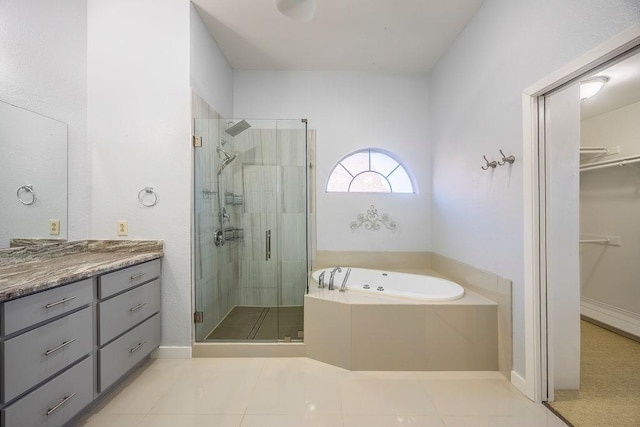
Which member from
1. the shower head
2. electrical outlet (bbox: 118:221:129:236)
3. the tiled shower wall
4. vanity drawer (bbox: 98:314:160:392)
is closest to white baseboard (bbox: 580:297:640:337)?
the tiled shower wall

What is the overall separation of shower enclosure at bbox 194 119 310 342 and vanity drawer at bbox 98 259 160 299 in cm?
37

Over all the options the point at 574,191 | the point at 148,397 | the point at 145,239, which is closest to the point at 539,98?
the point at 574,191

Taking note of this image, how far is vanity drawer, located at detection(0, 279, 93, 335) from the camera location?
1.00m

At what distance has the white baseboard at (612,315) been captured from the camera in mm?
2236

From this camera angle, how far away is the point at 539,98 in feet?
4.99

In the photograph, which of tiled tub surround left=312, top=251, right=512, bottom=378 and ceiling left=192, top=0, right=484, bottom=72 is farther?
ceiling left=192, top=0, right=484, bottom=72

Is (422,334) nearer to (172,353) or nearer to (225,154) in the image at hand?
(172,353)

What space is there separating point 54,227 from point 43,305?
37.3 inches

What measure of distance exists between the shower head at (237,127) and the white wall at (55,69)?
1086mm

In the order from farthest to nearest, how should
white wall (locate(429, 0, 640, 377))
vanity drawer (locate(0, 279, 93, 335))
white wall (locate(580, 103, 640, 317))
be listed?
white wall (locate(580, 103, 640, 317))
white wall (locate(429, 0, 640, 377))
vanity drawer (locate(0, 279, 93, 335))

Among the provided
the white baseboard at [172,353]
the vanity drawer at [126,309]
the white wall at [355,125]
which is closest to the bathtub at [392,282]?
the white wall at [355,125]

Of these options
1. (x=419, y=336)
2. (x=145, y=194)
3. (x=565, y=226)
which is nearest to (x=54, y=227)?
(x=145, y=194)

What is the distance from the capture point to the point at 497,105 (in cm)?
183

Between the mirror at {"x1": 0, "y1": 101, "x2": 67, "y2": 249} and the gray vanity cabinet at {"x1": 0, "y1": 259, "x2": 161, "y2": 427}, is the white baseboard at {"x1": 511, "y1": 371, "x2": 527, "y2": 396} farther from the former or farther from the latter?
the mirror at {"x1": 0, "y1": 101, "x2": 67, "y2": 249}
